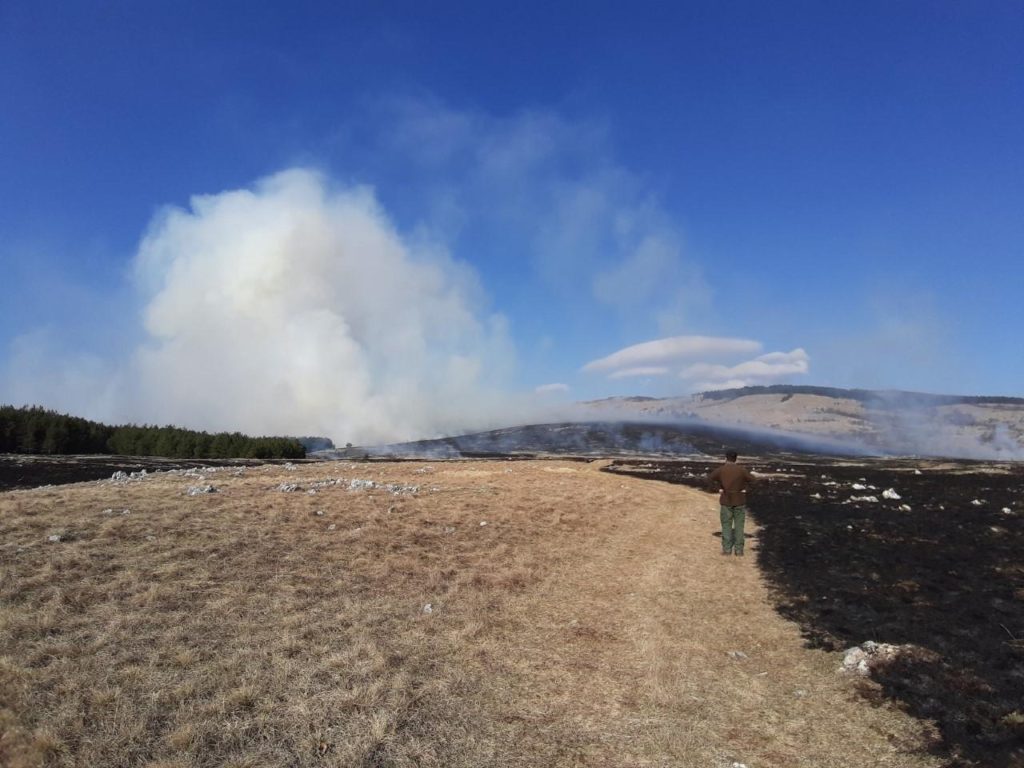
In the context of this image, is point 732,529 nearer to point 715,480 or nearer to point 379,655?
point 715,480

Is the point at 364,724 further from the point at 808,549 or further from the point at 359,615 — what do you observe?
the point at 808,549

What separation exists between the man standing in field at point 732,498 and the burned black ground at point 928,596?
3.75ft

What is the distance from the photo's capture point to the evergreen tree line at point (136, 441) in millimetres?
76125

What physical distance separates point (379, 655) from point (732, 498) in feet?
44.3

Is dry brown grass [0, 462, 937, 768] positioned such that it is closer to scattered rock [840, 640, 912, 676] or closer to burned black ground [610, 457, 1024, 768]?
scattered rock [840, 640, 912, 676]

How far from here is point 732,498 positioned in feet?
64.2

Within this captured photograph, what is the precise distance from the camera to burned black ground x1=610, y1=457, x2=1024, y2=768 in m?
8.57

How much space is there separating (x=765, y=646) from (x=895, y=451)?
19312 centimetres

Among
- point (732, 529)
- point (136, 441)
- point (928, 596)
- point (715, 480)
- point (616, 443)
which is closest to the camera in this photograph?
point (928, 596)

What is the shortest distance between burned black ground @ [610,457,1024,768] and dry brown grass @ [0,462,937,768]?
3.06 ft

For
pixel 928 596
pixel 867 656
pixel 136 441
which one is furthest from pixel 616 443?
pixel 867 656

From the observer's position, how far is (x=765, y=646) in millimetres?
11758

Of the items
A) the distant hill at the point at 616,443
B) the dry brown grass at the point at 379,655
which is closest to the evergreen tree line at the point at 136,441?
the distant hill at the point at 616,443

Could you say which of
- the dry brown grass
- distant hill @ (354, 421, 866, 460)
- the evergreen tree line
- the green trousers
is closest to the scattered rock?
the dry brown grass
